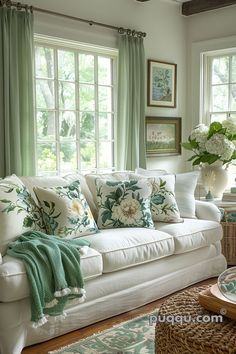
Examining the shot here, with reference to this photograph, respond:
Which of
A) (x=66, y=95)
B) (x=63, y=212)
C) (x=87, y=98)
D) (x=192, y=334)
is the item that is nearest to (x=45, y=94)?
(x=66, y=95)

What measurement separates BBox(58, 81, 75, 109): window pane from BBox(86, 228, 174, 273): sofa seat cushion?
1487 millimetres

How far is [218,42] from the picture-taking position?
15.8 feet

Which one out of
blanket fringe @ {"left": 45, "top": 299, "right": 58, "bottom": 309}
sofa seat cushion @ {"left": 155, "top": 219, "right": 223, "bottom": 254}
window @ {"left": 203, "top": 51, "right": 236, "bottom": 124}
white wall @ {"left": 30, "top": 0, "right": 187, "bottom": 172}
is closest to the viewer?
blanket fringe @ {"left": 45, "top": 299, "right": 58, "bottom": 309}

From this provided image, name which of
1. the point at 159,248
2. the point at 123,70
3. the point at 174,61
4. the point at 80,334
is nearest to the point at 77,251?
the point at 80,334

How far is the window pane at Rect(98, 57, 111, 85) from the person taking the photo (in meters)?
4.40

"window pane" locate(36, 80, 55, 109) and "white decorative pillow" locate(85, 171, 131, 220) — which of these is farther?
"window pane" locate(36, 80, 55, 109)

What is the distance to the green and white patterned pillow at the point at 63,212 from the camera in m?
2.89

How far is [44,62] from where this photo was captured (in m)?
3.94

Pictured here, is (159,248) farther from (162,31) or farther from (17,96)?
(162,31)

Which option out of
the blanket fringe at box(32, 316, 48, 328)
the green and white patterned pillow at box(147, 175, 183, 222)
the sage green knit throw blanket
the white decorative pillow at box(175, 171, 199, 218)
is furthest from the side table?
the blanket fringe at box(32, 316, 48, 328)

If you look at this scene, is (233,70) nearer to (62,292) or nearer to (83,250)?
(83,250)

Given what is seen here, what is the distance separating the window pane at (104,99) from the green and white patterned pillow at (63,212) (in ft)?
5.30

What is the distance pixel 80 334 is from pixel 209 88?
343cm

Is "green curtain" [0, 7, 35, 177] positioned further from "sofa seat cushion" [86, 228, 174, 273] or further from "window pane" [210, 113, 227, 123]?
"window pane" [210, 113, 227, 123]
